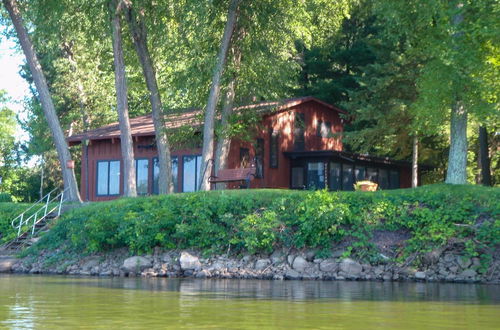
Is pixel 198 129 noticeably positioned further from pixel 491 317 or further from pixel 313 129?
pixel 491 317

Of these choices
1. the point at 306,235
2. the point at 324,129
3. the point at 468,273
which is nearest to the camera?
the point at 468,273

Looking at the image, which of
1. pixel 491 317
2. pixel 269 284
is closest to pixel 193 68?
pixel 269 284

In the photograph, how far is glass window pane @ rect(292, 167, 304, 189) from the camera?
114ft

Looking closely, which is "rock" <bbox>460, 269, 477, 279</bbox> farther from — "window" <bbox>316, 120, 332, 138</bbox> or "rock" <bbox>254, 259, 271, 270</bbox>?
"window" <bbox>316, 120, 332, 138</bbox>

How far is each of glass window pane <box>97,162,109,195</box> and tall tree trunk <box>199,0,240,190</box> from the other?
962cm

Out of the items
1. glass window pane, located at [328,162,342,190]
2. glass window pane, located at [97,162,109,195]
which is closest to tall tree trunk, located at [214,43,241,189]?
glass window pane, located at [328,162,342,190]

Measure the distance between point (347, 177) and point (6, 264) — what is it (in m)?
17.2

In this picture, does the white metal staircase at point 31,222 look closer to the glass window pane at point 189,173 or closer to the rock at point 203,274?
the glass window pane at point 189,173

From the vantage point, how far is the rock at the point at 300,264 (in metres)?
20.5

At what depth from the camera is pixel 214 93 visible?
27719mm

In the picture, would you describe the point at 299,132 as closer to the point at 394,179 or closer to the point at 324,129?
the point at 324,129

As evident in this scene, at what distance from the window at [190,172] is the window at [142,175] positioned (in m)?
2.29

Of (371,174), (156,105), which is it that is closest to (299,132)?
(371,174)

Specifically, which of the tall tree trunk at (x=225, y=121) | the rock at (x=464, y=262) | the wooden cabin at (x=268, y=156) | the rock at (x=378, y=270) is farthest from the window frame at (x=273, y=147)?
the rock at (x=464, y=262)
